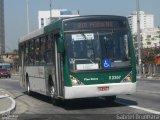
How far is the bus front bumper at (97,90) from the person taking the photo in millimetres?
15273

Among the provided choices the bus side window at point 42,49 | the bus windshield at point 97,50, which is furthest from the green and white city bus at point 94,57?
the bus side window at point 42,49

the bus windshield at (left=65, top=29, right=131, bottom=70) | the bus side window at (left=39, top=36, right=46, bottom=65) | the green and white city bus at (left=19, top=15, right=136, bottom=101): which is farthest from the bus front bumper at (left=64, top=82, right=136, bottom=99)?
the bus side window at (left=39, top=36, right=46, bottom=65)

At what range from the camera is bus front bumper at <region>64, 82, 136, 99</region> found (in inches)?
601

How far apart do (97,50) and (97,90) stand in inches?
51.1

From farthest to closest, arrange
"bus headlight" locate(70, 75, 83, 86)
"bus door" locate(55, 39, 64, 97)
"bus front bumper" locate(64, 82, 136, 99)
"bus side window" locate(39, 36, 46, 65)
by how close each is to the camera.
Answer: "bus side window" locate(39, 36, 46, 65) < "bus door" locate(55, 39, 64, 97) < "bus headlight" locate(70, 75, 83, 86) < "bus front bumper" locate(64, 82, 136, 99)

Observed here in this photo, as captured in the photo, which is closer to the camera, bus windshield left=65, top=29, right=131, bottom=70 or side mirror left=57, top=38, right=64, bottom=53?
side mirror left=57, top=38, right=64, bottom=53

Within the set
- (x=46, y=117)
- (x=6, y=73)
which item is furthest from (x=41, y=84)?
(x=6, y=73)

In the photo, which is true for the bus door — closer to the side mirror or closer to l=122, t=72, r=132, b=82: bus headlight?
the side mirror

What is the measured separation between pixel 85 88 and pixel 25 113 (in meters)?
2.11

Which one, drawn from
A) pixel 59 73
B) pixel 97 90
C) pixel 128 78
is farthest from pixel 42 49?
pixel 128 78

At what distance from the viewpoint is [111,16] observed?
637 inches

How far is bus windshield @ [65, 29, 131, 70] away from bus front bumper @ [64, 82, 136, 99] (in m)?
0.62

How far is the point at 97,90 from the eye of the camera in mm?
15539

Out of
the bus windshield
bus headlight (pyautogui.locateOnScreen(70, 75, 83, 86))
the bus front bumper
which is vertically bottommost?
the bus front bumper
